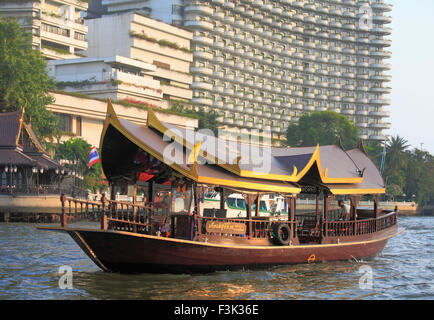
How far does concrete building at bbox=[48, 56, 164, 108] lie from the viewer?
52688mm

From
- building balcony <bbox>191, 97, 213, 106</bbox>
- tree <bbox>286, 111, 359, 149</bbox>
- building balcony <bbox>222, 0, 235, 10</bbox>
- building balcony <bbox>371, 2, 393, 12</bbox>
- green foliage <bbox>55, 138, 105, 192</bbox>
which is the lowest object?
green foliage <bbox>55, 138, 105, 192</bbox>

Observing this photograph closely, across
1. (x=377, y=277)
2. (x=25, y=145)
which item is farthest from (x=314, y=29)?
(x=377, y=277)

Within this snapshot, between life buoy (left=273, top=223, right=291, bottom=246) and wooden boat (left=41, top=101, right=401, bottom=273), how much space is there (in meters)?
0.03

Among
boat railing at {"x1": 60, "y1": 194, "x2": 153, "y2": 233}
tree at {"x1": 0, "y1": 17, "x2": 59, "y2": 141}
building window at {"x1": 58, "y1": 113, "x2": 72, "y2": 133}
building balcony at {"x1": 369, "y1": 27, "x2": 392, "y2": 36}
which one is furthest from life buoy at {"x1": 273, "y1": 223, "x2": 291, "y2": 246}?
building balcony at {"x1": 369, "y1": 27, "x2": 392, "y2": 36}

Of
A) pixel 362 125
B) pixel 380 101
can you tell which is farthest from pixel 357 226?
pixel 380 101

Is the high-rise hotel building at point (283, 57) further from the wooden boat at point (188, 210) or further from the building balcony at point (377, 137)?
the wooden boat at point (188, 210)

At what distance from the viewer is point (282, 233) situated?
16.0m

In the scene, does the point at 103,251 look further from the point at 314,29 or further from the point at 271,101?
the point at 314,29

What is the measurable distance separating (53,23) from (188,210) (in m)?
48.4

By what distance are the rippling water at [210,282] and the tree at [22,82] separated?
20.2 m

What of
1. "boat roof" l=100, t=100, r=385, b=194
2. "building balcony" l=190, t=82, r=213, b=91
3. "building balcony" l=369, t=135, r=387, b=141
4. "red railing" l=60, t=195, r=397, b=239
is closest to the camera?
"red railing" l=60, t=195, r=397, b=239

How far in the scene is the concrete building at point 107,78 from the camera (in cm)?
5269

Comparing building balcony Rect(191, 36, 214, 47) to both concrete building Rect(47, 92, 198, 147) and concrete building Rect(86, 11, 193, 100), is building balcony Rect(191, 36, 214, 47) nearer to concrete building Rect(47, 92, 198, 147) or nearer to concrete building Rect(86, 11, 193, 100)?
concrete building Rect(86, 11, 193, 100)

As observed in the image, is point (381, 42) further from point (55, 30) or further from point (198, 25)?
point (55, 30)
